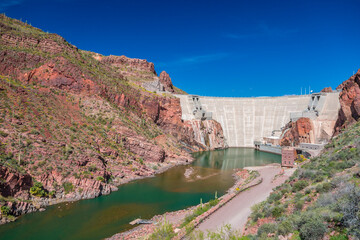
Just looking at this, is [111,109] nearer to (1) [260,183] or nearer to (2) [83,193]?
(2) [83,193]

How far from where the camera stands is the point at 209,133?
71750mm

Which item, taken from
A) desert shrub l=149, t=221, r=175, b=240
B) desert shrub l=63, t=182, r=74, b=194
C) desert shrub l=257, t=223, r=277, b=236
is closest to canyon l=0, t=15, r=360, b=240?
desert shrub l=63, t=182, r=74, b=194

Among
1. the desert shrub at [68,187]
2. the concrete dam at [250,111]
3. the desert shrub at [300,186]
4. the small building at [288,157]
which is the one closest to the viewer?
the desert shrub at [300,186]

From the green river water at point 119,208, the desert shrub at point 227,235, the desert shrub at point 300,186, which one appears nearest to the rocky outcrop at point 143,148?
the green river water at point 119,208

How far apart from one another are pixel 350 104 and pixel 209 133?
1357 inches

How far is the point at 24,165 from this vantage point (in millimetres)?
25625

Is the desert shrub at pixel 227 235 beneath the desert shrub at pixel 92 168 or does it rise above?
beneath

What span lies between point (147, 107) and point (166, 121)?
701 cm

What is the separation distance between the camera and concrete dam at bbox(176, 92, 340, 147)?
7250 centimetres

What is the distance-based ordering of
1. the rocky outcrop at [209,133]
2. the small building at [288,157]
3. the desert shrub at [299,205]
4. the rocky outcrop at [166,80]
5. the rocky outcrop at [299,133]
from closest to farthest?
1. the desert shrub at [299,205]
2. the small building at [288,157]
3. the rocky outcrop at [299,133]
4. the rocky outcrop at [209,133]
5. the rocky outcrop at [166,80]

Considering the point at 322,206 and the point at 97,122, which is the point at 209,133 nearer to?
the point at 97,122

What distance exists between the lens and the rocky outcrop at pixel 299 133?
5978 cm

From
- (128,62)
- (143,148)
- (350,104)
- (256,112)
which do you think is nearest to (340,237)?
(143,148)

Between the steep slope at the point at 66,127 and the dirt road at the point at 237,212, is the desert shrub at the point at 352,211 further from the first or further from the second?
the steep slope at the point at 66,127
